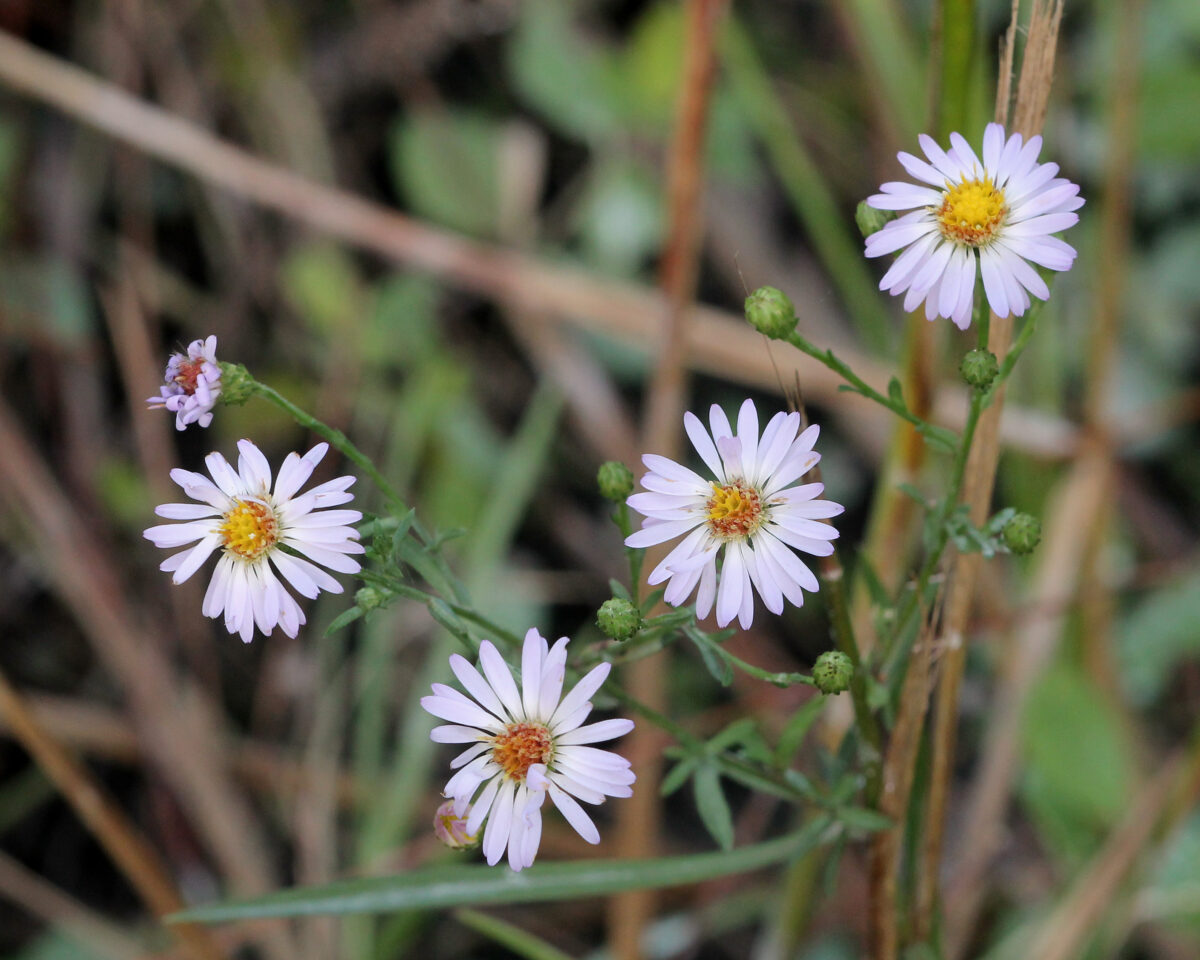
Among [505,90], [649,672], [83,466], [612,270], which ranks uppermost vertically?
[505,90]

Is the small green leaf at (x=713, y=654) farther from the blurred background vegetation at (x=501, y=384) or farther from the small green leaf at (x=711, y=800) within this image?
the blurred background vegetation at (x=501, y=384)

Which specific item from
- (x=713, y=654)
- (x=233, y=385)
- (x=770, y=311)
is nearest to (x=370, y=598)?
(x=233, y=385)

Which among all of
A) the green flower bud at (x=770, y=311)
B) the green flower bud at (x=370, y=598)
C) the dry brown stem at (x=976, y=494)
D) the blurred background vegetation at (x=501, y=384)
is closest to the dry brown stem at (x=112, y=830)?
the blurred background vegetation at (x=501, y=384)

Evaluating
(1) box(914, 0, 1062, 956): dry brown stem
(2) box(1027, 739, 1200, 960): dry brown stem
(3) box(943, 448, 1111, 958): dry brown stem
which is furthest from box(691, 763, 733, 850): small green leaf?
(3) box(943, 448, 1111, 958): dry brown stem

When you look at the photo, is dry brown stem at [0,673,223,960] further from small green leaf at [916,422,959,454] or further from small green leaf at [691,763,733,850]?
small green leaf at [916,422,959,454]

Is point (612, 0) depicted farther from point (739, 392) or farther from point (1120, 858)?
point (1120, 858)

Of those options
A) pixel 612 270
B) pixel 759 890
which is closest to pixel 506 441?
pixel 612 270

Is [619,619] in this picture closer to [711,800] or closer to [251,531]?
[711,800]
